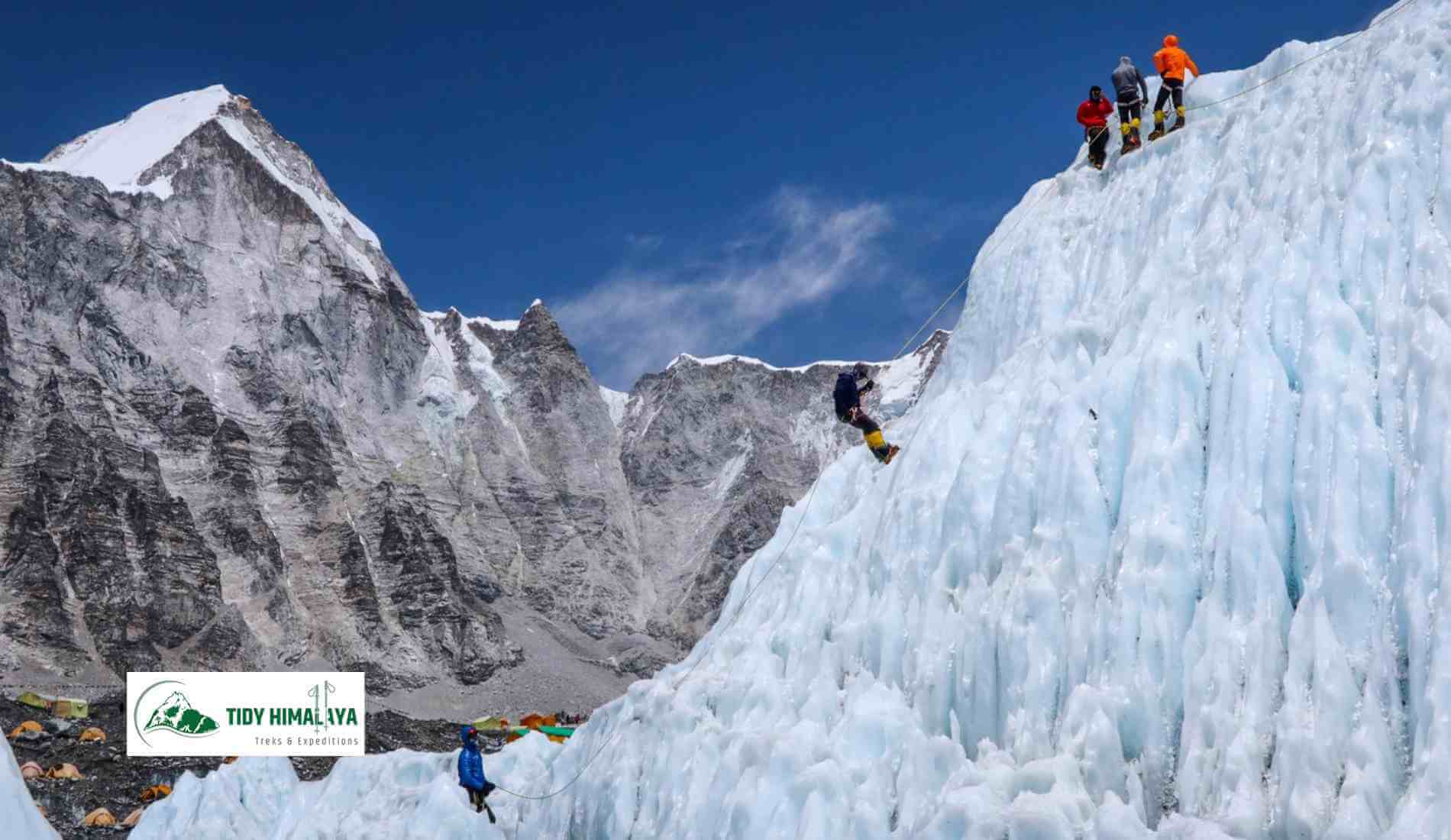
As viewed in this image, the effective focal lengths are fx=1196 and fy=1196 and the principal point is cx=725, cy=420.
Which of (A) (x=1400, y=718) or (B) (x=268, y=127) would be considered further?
(B) (x=268, y=127)

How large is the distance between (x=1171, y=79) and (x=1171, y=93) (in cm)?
28

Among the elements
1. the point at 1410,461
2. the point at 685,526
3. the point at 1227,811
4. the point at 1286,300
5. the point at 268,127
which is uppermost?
the point at 268,127

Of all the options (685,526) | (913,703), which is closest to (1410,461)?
(913,703)

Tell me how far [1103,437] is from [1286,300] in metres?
2.52

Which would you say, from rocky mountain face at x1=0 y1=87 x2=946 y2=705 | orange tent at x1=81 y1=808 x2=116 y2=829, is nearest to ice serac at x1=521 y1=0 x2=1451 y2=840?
orange tent at x1=81 y1=808 x2=116 y2=829

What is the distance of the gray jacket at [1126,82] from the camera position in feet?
60.2

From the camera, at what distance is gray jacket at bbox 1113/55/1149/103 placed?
18344mm

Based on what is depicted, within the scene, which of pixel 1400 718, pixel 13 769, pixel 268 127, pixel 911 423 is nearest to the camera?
pixel 1400 718

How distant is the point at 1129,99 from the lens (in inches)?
727

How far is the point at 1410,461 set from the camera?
37.4 feet

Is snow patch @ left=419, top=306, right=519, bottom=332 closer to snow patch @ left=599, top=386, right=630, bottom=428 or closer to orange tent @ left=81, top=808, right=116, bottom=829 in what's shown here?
snow patch @ left=599, top=386, right=630, bottom=428

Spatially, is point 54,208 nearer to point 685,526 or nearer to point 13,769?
point 685,526

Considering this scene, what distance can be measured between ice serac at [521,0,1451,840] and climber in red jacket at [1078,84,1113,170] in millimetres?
856

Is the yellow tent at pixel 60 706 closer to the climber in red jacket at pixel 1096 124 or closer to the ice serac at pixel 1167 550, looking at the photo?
the ice serac at pixel 1167 550
